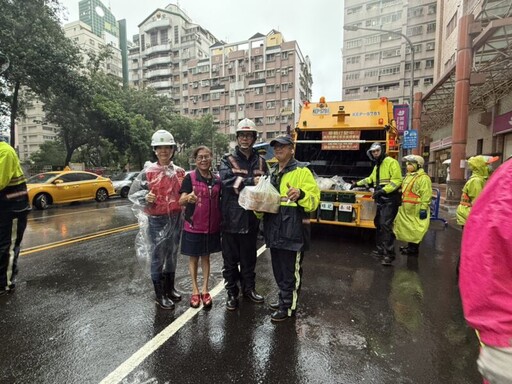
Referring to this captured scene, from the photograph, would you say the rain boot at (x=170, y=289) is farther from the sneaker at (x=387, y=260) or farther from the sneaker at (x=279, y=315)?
the sneaker at (x=387, y=260)

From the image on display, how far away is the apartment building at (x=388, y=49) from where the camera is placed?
4191cm

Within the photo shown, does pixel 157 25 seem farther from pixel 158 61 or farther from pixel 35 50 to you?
pixel 35 50

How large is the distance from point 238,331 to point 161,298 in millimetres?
1034

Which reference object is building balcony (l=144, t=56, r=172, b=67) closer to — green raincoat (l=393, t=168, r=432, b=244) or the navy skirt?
green raincoat (l=393, t=168, r=432, b=244)

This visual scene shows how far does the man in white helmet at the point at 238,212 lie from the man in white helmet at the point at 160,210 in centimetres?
59

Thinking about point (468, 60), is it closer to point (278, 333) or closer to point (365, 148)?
point (365, 148)

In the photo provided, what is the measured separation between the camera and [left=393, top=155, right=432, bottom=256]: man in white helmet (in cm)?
531

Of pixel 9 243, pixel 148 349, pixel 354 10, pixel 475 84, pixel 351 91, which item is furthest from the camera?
pixel 354 10

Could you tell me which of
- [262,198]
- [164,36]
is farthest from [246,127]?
[164,36]

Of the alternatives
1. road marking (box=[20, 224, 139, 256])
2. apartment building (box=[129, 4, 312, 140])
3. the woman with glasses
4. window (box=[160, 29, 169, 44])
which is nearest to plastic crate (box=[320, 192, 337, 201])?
the woman with glasses

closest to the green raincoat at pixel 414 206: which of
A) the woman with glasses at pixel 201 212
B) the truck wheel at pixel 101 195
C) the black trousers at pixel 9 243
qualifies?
the woman with glasses at pixel 201 212

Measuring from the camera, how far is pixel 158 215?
3.43 metres

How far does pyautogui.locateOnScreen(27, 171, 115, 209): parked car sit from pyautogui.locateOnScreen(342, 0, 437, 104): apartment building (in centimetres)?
4108

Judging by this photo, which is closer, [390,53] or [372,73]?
[390,53]
